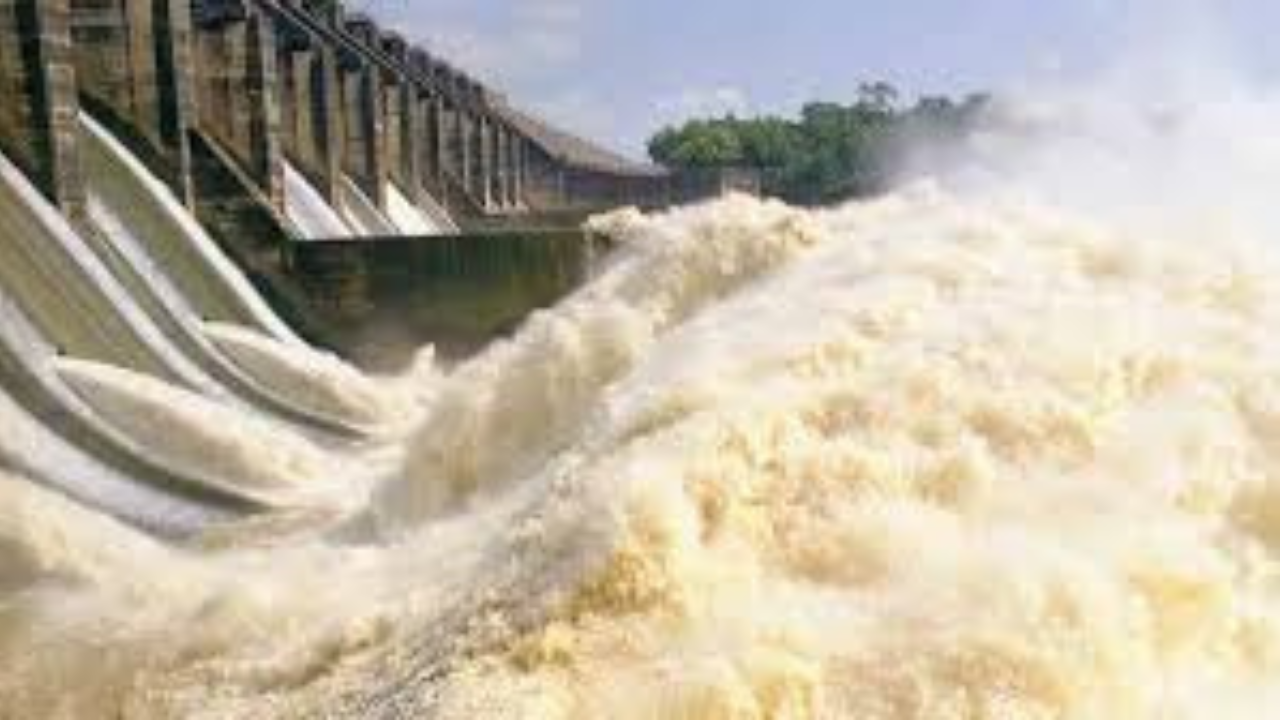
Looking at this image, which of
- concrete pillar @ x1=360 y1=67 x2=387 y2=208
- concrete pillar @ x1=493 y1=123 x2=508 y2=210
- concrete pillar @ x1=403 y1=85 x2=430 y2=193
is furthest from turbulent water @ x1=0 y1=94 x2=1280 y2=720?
concrete pillar @ x1=493 y1=123 x2=508 y2=210

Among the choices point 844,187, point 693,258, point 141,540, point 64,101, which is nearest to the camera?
point 141,540

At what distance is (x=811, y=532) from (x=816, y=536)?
2 cm

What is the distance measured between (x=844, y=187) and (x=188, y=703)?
3481cm

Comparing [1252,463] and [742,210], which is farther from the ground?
[742,210]

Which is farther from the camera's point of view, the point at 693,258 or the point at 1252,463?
the point at 693,258

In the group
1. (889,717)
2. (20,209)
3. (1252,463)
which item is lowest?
(889,717)

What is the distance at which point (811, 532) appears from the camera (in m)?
5.71

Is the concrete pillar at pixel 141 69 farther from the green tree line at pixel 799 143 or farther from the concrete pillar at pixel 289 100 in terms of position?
the green tree line at pixel 799 143

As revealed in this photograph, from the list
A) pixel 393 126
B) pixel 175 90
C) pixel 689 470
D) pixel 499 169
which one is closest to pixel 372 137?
pixel 393 126

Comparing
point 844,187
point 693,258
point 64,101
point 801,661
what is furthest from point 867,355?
point 844,187

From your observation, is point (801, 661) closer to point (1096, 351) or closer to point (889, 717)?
point (889, 717)

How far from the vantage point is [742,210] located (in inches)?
388

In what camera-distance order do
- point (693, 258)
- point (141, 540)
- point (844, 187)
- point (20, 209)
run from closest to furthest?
point (141, 540)
point (693, 258)
point (20, 209)
point (844, 187)

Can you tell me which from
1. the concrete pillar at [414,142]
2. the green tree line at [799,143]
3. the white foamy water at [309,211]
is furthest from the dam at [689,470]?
the green tree line at [799,143]
